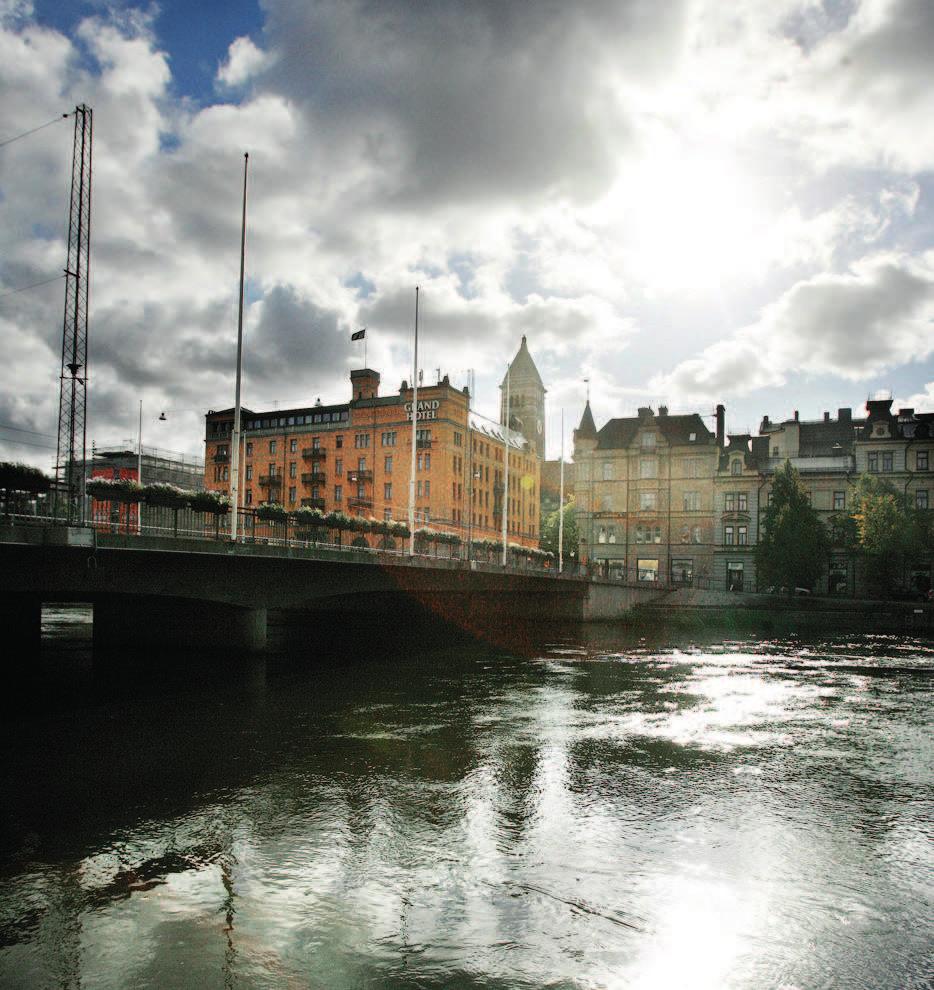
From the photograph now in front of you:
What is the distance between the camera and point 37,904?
8969mm

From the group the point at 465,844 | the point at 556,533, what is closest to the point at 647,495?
the point at 556,533

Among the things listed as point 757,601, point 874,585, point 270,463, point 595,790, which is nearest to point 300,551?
point 595,790

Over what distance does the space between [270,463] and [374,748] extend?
93969 millimetres

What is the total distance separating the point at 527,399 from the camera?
486ft

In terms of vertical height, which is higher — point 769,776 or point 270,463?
point 270,463

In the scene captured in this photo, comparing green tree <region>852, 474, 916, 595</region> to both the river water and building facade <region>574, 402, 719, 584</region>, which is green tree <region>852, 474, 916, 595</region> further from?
the river water

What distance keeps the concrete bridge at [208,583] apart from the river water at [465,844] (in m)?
4.41

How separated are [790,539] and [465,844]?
66646 millimetres

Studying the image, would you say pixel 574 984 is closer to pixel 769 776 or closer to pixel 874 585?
pixel 769 776

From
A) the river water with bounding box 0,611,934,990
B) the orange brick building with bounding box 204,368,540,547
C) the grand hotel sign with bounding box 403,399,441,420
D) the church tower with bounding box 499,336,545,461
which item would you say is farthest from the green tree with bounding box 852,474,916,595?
the church tower with bounding box 499,336,545,461

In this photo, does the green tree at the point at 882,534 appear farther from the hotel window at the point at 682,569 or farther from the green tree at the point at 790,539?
the hotel window at the point at 682,569

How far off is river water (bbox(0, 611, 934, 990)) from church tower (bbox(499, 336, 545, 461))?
123376mm

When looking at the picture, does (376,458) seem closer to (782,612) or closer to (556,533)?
(556,533)

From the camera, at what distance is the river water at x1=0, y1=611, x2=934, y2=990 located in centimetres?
788
